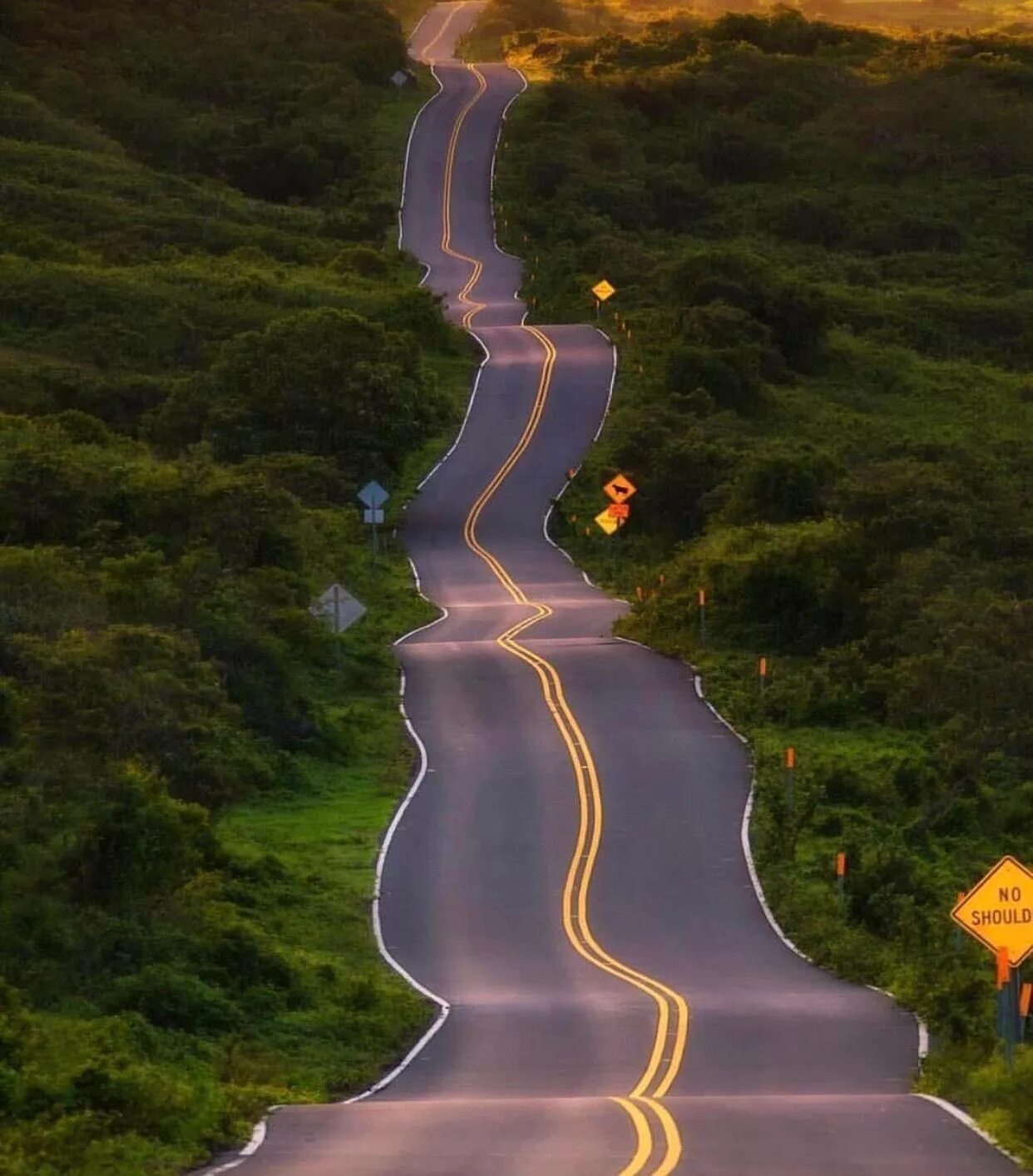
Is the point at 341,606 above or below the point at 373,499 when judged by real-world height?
below

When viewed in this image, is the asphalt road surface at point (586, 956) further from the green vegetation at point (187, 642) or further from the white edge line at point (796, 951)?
the green vegetation at point (187, 642)

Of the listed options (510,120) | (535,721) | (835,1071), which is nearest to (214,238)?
(510,120)

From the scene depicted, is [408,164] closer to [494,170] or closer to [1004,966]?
[494,170]

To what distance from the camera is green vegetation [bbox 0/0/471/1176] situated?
2039 cm

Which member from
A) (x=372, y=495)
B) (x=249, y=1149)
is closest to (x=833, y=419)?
(x=372, y=495)

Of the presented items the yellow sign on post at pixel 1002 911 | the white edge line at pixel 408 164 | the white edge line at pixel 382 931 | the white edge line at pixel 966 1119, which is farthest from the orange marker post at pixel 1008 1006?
the white edge line at pixel 408 164

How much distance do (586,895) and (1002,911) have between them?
11081 millimetres

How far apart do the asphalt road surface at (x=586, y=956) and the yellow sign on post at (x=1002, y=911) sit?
1.60 m

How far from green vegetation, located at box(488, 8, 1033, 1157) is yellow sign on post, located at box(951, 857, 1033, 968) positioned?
107 centimetres

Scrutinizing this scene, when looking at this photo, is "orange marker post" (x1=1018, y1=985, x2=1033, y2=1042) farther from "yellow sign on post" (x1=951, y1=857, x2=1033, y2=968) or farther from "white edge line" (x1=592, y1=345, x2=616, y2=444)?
"white edge line" (x1=592, y1=345, x2=616, y2=444)

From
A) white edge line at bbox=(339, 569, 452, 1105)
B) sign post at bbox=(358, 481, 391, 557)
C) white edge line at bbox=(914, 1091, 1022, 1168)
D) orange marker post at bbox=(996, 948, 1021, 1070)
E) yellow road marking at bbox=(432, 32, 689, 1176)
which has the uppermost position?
orange marker post at bbox=(996, 948, 1021, 1070)

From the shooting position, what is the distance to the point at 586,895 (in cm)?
2923

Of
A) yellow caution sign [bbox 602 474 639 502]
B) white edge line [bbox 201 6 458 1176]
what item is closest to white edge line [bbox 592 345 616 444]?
yellow caution sign [bbox 602 474 639 502]

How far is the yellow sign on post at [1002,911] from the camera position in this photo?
61.2 ft
